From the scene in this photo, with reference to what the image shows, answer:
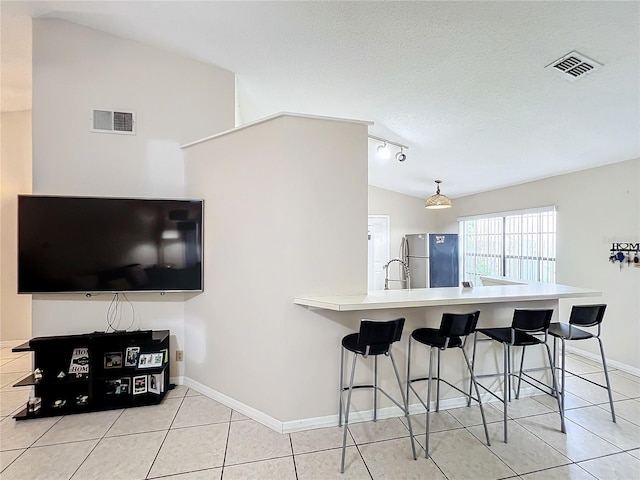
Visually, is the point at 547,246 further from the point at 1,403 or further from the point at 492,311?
the point at 1,403

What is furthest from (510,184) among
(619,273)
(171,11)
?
(171,11)

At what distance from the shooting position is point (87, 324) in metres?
3.04

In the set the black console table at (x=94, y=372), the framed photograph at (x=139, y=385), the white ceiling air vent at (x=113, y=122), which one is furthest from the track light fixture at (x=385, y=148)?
the framed photograph at (x=139, y=385)

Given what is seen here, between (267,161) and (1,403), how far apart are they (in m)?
3.19

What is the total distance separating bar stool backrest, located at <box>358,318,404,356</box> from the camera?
2.09 m

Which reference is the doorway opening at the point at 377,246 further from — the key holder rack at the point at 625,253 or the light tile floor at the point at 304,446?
the light tile floor at the point at 304,446

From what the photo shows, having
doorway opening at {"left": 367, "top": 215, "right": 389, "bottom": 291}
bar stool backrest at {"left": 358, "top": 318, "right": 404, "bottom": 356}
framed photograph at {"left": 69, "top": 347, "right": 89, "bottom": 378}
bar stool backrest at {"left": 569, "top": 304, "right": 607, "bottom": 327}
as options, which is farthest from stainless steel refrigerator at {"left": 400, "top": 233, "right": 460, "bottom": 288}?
framed photograph at {"left": 69, "top": 347, "right": 89, "bottom": 378}

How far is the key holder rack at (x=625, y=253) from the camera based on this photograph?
11.7 feet

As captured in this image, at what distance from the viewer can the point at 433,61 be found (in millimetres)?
2623

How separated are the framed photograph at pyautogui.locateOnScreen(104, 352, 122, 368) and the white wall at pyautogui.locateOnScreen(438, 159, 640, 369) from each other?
205 inches

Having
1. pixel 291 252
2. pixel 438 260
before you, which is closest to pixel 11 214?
pixel 291 252

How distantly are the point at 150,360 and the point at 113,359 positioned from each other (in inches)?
13.5

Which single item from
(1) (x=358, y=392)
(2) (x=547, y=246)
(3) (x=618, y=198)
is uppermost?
(3) (x=618, y=198)

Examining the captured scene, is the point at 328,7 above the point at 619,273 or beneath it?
above
